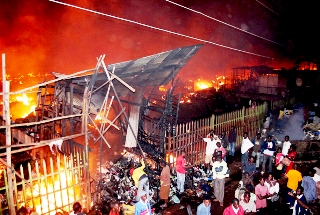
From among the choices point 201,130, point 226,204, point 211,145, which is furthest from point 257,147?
point 226,204

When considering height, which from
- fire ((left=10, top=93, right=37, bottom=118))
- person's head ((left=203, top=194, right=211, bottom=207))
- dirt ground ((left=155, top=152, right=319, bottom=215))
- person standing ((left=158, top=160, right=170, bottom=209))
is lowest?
dirt ground ((left=155, top=152, right=319, bottom=215))

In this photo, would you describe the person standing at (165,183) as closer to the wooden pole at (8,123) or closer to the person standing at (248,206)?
the person standing at (248,206)

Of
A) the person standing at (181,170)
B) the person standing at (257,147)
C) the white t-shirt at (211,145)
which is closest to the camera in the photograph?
the person standing at (181,170)

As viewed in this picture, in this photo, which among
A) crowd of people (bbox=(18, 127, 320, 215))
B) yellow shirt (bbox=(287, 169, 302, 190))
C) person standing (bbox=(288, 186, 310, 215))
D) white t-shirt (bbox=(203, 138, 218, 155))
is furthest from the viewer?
white t-shirt (bbox=(203, 138, 218, 155))

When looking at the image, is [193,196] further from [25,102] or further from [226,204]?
[25,102]

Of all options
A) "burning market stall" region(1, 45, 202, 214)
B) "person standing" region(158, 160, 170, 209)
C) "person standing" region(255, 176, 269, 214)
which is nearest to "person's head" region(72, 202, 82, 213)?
"burning market stall" region(1, 45, 202, 214)

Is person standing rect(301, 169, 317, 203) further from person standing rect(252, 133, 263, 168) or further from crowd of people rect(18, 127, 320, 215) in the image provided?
person standing rect(252, 133, 263, 168)

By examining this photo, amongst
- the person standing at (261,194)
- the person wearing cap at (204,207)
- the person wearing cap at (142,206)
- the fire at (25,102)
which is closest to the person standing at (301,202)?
the person standing at (261,194)

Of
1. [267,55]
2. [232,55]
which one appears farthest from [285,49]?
[232,55]

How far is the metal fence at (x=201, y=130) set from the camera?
422 inches

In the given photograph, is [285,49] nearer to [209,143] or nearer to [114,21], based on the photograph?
[114,21]

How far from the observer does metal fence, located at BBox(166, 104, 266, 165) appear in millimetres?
10723

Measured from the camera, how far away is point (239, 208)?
19.2 ft

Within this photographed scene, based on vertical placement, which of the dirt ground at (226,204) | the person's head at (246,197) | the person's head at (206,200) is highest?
the person's head at (206,200)
